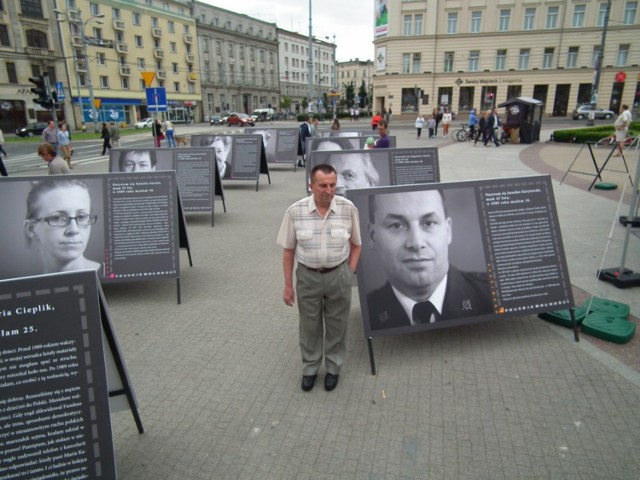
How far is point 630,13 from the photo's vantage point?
49.0m

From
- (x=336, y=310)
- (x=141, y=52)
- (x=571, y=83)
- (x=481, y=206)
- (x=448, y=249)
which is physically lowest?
(x=336, y=310)

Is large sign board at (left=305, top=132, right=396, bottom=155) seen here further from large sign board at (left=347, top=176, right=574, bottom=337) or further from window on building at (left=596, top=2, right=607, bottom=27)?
window on building at (left=596, top=2, right=607, bottom=27)

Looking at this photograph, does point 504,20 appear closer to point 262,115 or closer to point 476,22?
point 476,22

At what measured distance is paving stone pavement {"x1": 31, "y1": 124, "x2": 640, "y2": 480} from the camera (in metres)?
2.76

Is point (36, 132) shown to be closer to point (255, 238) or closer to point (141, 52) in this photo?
point (141, 52)

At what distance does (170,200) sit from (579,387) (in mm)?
4609

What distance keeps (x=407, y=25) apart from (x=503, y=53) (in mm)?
12211

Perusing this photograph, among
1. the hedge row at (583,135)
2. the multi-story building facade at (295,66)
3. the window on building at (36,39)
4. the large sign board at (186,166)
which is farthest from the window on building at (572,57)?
the window on building at (36,39)

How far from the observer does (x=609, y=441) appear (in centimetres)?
290

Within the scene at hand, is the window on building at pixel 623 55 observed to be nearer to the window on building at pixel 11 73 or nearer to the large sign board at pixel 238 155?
the large sign board at pixel 238 155

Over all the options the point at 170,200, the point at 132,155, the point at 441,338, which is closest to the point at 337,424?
the point at 441,338

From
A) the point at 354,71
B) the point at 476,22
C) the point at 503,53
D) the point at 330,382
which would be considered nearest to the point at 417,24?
the point at 476,22

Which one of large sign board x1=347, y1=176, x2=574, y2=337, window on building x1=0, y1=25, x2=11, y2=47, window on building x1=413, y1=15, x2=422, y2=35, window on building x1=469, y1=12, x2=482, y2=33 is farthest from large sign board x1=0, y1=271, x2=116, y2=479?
window on building x1=469, y1=12, x2=482, y2=33

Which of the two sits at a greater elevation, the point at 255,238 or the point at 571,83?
the point at 571,83
